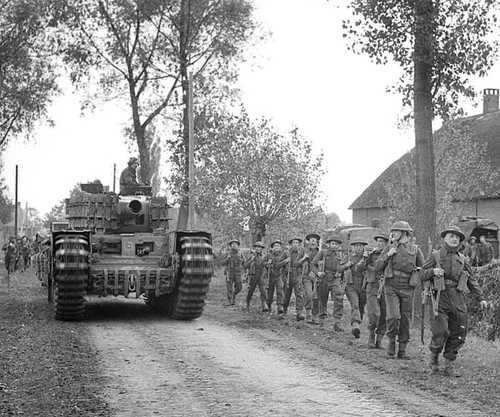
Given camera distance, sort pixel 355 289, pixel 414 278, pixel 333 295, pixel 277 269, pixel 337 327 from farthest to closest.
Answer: pixel 277 269
pixel 333 295
pixel 337 327
pixel 355 289
pixel 414 278

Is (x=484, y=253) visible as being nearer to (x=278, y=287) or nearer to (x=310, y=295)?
(x=278, y=287)

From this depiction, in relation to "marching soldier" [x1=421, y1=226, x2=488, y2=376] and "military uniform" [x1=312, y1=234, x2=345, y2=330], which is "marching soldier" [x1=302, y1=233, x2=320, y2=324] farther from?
"marching soldier" [x1=421, y1=226, x2=488, y2=376]

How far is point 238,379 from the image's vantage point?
9.59 meters

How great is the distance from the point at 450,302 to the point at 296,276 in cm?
686

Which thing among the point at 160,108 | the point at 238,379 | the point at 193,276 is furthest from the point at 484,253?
the point at 160,108

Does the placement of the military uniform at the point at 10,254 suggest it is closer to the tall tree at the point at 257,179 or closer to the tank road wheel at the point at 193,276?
the tall tree at the point at 257,179

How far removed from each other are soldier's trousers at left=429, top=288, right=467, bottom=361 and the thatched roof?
26.6 m

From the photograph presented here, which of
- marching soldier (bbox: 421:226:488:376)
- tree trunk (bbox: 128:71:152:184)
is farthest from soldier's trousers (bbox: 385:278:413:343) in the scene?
tree trunk (bbox: 128:71:152:184)

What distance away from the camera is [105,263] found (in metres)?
15.9

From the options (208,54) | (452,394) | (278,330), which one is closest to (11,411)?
(452,394)

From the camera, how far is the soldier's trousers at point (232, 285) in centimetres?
2033

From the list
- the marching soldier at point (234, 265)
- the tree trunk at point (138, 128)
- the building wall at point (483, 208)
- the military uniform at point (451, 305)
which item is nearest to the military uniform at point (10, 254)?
the tree trunk at point (138, 128)

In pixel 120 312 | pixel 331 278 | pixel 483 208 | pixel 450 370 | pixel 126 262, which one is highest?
pixel 483 208

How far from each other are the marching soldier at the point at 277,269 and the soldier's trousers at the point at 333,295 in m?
2.12
